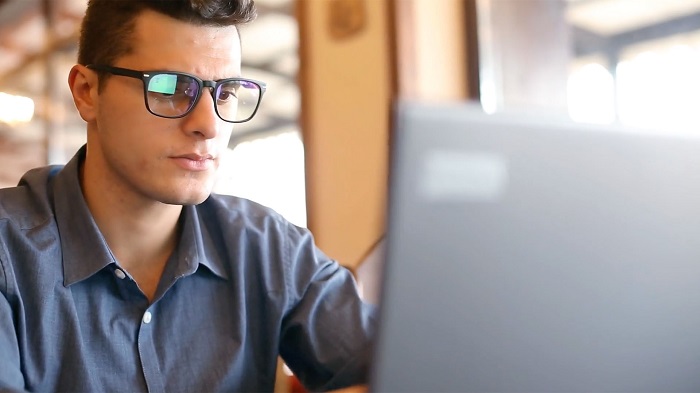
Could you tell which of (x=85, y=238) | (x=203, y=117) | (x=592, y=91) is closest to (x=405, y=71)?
(x=592, y=91)

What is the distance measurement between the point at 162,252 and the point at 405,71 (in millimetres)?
1099

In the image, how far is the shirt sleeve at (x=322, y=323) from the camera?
113 cm

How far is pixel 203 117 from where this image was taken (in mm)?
1116

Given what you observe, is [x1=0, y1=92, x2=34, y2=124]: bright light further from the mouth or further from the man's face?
the mouth

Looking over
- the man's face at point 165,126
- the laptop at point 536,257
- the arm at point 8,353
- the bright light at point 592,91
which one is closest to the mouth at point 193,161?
the man's face at point 165,126

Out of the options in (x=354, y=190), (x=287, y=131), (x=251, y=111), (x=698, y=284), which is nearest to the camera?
(x=698, y=284)

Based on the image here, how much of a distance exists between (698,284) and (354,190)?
1.77m

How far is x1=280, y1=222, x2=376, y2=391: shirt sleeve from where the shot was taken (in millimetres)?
1131

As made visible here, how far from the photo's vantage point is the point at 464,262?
0.47m

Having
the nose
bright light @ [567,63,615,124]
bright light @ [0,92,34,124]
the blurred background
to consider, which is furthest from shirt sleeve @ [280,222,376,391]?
bright light @ [0,92,34,124]

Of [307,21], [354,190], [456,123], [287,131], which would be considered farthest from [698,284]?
[287,131]

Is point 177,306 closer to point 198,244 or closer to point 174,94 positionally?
point 198,244

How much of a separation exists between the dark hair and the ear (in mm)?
22

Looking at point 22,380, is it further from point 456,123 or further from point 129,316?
point 456,123
